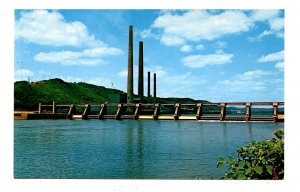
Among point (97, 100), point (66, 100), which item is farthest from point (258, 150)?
point (97, 100)

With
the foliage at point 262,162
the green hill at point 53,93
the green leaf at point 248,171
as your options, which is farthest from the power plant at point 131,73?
the green leaf at point 248,171

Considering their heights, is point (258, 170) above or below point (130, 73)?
below

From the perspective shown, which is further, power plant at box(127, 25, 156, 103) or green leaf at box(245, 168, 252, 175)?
power plant at box(127, 25, 156, 103)

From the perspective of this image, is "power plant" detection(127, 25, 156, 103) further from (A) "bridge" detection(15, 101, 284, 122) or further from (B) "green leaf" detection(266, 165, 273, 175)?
(B) "green leaf" detection(266, 165, 273, 175)

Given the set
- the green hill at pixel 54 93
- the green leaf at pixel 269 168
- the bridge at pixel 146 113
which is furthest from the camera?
the green hill at pixel 54 93

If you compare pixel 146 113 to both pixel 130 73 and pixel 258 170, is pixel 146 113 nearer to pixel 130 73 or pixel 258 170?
pixel 130 73

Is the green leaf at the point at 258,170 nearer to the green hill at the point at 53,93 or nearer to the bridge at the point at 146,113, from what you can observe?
the bridge at the point at 146,113

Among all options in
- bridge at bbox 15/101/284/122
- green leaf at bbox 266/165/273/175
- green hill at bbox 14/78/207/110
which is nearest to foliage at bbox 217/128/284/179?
green leaf at bbox 266/165/273/175

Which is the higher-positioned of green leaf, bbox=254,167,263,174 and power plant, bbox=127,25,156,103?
power plant, bbox=127,25,156,103

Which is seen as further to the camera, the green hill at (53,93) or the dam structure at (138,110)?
the green hill at (53,93)

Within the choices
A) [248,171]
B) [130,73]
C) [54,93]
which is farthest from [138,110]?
[248,171]
